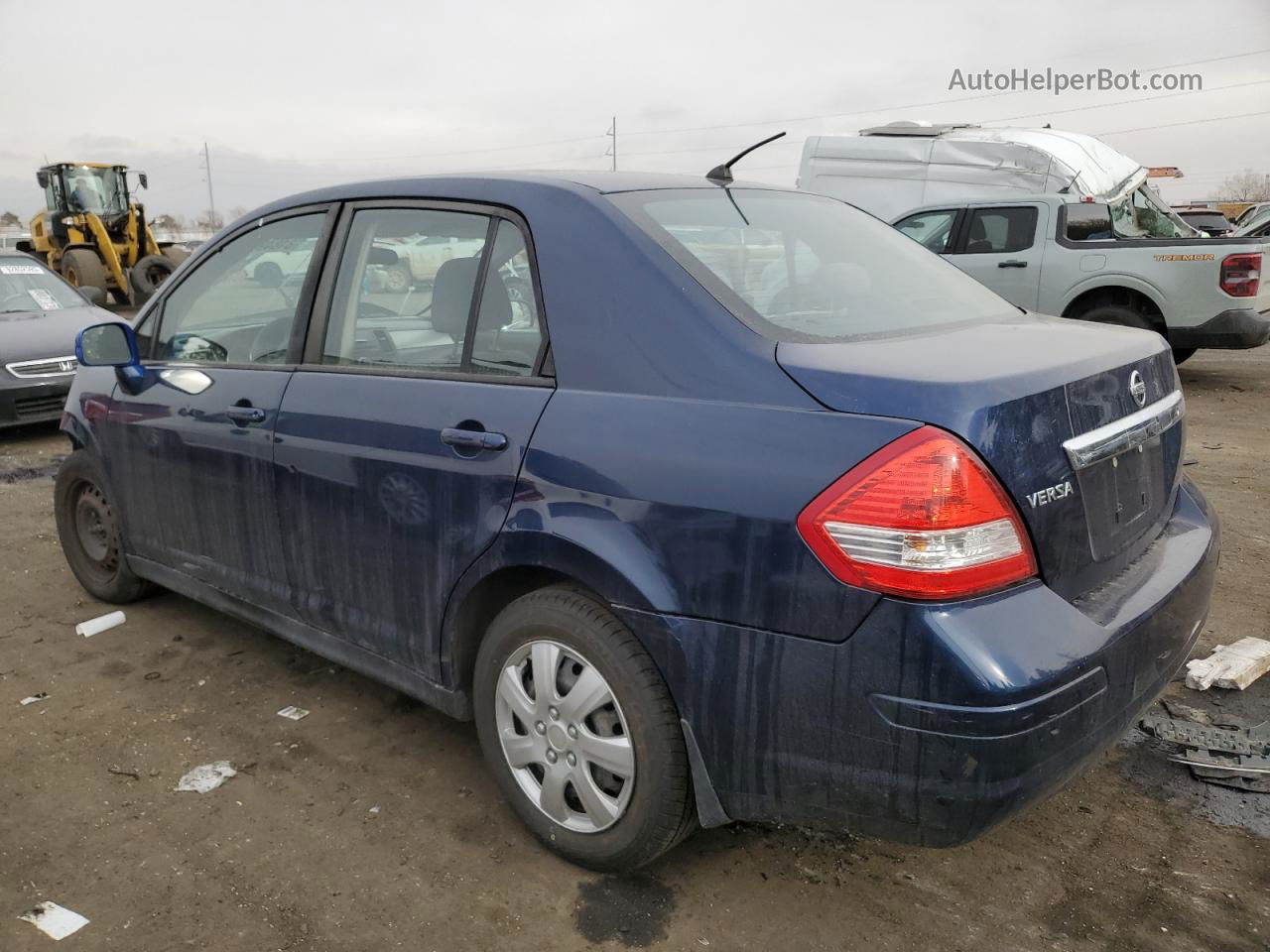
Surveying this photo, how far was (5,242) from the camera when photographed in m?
29.1

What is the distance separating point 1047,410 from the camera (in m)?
1.98

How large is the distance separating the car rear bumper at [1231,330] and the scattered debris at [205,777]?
8.73m

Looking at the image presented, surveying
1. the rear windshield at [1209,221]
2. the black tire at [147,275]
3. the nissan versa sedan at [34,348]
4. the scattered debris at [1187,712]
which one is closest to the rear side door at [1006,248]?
the rear windshield at [1209,221]

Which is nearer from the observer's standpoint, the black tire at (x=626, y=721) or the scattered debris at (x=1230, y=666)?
the black tire at (x=626, y=721)

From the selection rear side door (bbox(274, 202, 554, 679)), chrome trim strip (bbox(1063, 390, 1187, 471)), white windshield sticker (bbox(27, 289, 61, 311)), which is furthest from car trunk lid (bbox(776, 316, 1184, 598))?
white windshield sticker (bbox(27, 289, 61, 311))

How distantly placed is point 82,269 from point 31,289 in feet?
32.4

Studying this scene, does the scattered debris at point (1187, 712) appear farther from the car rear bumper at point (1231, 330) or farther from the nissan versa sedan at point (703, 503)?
the car rear bumper at point (1231, 330)

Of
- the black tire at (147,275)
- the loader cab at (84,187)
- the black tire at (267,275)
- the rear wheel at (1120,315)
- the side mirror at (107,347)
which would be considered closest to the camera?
the black tire at (267,275)

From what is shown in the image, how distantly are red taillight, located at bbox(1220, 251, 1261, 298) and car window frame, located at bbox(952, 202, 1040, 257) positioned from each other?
5.45 feet

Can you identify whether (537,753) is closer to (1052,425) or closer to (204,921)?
(204,921)

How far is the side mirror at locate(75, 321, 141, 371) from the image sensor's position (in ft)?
12.1

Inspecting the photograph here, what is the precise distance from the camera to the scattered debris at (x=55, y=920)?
2.31m

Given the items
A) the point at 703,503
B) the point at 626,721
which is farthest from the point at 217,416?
the point at 703,503

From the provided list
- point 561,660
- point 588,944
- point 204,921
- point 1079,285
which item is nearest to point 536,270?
point 561,660
